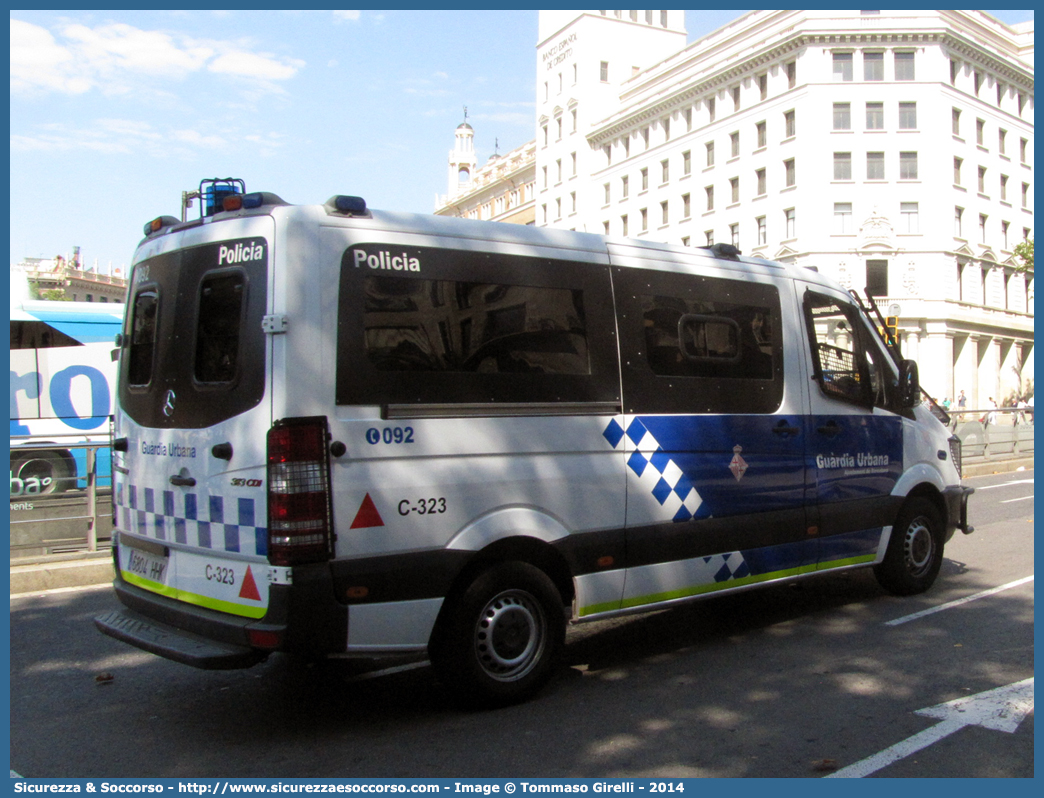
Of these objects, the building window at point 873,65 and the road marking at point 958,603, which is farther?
the building window at point 873,65

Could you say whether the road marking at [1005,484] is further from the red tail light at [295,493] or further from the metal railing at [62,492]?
the red tail light at [295,493]

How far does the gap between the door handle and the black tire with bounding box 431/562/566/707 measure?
2.44m

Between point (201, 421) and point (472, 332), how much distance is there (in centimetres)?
137

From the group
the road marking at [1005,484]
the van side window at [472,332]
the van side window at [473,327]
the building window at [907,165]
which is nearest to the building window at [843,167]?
the building window at [907,165]

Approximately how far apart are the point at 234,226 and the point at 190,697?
8.23ft

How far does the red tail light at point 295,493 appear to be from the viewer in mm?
4391

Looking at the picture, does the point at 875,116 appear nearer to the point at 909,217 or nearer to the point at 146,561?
the point at 909,217

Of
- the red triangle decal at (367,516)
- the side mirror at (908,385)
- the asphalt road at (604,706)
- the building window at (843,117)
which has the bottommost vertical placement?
the asphalt road at (604,706)

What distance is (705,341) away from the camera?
238 inches

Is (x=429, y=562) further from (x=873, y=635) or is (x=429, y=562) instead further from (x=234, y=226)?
(x=873, y=635)

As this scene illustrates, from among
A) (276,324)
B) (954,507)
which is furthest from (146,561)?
(954,507)

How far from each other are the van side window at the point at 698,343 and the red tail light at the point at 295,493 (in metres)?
1.90

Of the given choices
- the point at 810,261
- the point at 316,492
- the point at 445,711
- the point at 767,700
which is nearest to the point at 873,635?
the point at 767,700

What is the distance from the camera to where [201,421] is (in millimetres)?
4762
